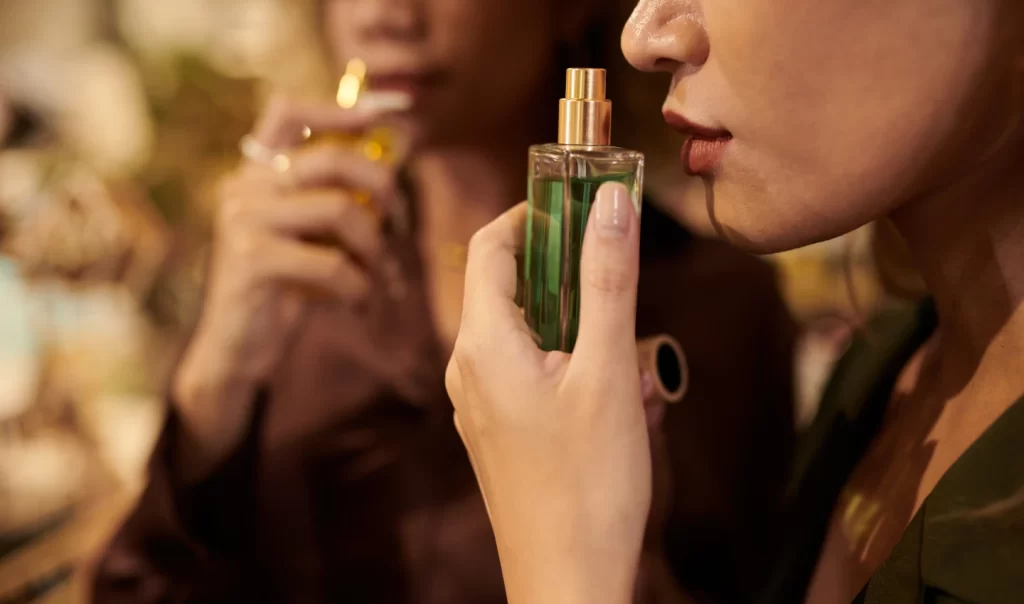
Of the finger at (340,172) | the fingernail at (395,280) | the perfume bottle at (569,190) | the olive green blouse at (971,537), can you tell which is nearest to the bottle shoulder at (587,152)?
the perfume bottle at (569,190)

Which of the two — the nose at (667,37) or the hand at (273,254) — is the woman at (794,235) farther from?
the hand at (273,254)

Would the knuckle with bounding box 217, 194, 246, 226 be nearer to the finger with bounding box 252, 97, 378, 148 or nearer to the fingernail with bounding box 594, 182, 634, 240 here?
the finger with bounding box 252, 97, 378, 148

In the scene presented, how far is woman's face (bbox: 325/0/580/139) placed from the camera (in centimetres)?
78

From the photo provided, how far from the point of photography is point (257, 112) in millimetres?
1031

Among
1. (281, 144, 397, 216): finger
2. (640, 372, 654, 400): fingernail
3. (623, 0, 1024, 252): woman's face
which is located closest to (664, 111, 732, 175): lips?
(623, 0, 1024, 252): woman's face

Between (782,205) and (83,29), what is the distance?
956mm

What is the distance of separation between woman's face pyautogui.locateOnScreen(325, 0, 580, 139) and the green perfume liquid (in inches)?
16.6

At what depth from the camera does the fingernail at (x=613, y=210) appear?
37 centimetres

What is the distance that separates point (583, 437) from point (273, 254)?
47cm

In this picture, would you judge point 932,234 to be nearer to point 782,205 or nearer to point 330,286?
point 782,205

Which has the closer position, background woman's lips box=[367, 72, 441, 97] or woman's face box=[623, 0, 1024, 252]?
woman's face box=[623, 0, 1024, 252]

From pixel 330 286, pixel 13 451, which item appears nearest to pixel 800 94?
pixel 330 286

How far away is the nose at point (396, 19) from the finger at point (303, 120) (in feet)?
0.32

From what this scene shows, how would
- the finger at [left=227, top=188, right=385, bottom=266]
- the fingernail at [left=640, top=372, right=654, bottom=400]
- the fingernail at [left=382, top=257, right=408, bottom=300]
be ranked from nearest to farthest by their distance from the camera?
the fingernail at [left=640, top=372, right=654, bottom=400]
the finger at [left=227, top=188, right=385, bottom=266]
the fingernail at [left=382, top=257, right=408, bottom=300]
